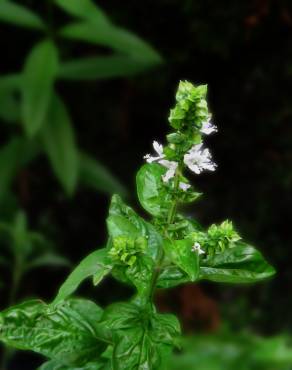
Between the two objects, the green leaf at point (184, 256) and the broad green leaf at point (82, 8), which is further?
the broad green leaf at point (82, 8)

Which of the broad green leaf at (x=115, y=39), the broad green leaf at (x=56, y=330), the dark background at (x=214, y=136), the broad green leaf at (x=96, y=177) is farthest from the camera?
the dark background at (x=214, y=136)

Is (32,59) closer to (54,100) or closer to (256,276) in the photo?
(54,100)

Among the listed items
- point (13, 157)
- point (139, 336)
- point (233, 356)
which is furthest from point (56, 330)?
point (13, 157)

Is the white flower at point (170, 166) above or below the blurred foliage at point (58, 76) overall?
below

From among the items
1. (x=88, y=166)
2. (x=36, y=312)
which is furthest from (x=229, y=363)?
(x=36, y=312)

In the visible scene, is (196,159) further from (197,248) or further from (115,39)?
(115,39)

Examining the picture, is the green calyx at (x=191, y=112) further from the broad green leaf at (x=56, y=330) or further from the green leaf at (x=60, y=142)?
the green leaf at (x=60, y=142)

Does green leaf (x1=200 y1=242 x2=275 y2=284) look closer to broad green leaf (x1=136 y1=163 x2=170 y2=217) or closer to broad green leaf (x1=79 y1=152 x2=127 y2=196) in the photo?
broad green leaf (x1=136 y1=163 x2=170 y2=217)

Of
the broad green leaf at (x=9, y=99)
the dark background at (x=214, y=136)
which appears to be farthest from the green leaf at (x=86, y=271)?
the dark background at (x=214, y=136)

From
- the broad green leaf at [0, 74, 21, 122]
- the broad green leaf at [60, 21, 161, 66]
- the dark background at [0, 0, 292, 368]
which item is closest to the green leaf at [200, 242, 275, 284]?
the broad green leaf at [60, 21, 161, 66]
